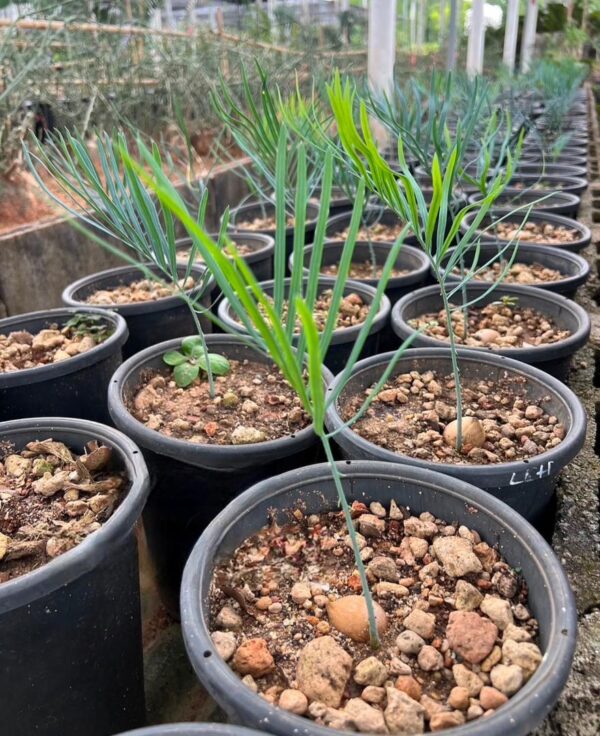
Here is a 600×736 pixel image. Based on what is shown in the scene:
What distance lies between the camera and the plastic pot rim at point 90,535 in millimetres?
623

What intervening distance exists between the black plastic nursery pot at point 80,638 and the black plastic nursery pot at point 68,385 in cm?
40

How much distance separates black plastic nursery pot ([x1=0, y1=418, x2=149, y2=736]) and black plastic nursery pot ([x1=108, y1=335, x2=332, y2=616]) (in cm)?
10

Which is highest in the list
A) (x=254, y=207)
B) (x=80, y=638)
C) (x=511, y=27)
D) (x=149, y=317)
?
(x=511, y=27)

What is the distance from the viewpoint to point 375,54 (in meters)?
3.68

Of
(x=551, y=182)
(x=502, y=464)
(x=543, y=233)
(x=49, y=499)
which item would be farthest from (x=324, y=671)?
(x=551, y=182)

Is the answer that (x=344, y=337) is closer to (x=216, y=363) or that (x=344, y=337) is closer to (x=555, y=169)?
(x=216, y=363)

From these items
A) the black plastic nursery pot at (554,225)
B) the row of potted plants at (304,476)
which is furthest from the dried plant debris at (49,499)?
the black plastic nursery pot at (554,225)

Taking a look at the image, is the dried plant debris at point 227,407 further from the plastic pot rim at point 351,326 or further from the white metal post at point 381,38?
the white metal post at point 381,38

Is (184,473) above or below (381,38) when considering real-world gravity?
below

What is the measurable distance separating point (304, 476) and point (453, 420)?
322mm

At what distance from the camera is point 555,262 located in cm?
166

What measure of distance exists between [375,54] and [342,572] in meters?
3.66

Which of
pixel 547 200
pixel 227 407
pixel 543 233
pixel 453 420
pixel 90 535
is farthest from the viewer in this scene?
pixel 547 200

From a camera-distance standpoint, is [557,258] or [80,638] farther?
[557,258]
